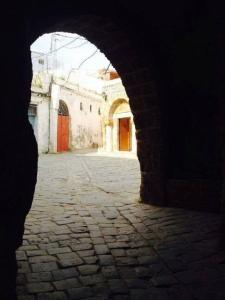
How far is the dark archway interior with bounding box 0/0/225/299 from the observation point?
4180 millimetres

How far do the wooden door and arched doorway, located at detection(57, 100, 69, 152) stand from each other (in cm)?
436

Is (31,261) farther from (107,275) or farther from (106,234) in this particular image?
(106,234)

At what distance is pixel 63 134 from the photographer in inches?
916

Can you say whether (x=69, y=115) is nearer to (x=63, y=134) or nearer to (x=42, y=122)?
(x=63, y=134)

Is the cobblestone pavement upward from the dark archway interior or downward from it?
downward

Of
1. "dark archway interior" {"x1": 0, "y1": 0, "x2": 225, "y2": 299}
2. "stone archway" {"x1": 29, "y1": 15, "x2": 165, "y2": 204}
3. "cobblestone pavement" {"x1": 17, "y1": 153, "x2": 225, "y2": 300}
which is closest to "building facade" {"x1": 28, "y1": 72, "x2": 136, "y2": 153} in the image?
"stone archway" {"x1": 29, "y1": 15, "x2": 165, "y2": 204}

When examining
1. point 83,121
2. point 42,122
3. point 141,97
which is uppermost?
point 83,121

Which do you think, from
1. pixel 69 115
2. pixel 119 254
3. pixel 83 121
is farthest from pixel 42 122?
pixel 119 254

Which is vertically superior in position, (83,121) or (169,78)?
(83,121)

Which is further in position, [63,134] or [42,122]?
[63,134]

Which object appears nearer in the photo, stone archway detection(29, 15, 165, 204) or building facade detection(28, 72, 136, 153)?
stone archway detection(29, 15, 165, 204)

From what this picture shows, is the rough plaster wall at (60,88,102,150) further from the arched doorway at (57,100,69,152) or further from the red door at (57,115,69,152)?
the red door at (57,115,69,152)

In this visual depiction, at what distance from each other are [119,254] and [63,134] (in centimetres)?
2066

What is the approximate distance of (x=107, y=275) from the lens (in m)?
2.56
